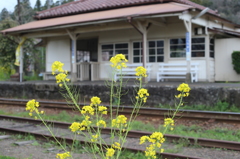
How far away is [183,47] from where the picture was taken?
15398 millimetres

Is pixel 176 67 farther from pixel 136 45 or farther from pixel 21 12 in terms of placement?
pixel 21 12

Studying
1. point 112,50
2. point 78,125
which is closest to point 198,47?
point 112,50

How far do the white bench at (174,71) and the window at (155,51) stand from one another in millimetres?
617

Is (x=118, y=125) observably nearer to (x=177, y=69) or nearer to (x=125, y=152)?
(x=125, y=152)

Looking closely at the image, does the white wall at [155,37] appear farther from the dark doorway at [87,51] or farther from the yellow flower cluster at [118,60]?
the yellow flower cluster at [118,60]

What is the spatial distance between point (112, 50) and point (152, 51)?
259cm

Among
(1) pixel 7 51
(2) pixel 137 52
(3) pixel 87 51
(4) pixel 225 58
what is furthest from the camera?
(1) pixel 7 51

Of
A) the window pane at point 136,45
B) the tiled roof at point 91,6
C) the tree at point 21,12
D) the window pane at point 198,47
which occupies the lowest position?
the window pane at point 198,47

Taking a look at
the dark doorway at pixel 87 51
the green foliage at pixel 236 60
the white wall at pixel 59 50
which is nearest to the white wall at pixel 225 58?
the green foliage at pixel 236 60

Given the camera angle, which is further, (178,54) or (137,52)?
Result: (137,52)

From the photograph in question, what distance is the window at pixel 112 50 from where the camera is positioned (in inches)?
677

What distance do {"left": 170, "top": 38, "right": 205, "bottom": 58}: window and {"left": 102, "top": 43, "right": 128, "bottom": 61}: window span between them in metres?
2.77

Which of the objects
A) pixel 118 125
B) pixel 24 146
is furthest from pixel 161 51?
pixel 118 125

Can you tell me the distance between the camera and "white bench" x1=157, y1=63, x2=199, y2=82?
574 inches
